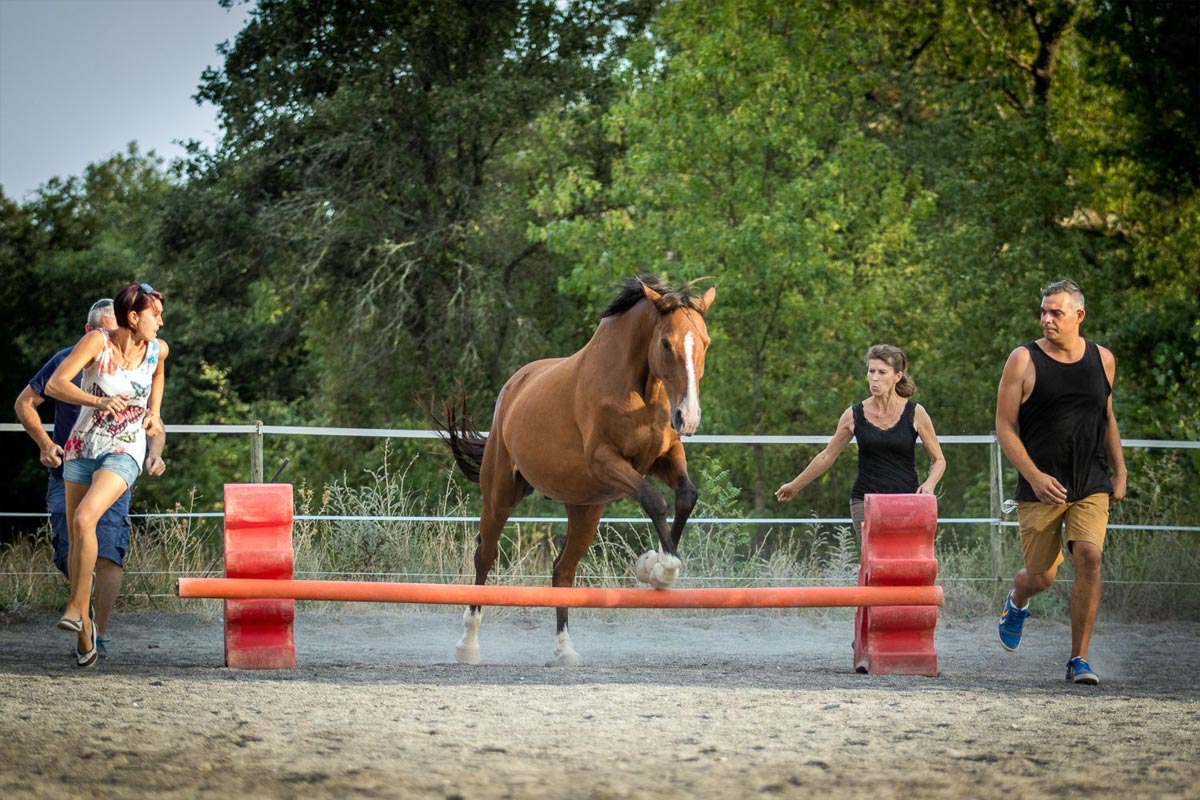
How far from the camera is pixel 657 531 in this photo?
6387 millimetres

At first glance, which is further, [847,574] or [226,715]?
[847,574]

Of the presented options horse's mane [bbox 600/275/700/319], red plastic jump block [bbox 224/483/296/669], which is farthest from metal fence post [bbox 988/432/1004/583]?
red plastic jump block [bbox 224/483/296/669]

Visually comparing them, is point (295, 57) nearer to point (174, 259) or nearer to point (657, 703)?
point (174, 259)

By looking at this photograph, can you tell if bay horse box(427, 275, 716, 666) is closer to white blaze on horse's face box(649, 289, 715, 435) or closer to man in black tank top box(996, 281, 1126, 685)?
white blaze on horse's face box(649, 289, 715, 435)

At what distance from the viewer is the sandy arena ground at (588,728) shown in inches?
165

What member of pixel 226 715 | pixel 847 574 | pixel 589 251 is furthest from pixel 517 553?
pixel 589 251

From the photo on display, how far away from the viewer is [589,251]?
2264 cm

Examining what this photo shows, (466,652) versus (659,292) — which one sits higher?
(659,292)

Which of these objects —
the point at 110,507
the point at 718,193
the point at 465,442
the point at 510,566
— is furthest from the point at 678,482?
the point at 718,193

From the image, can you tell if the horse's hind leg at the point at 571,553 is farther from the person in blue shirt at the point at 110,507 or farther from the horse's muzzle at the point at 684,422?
the person in blue shirt at the point at 110,507

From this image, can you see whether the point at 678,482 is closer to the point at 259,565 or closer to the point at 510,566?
the point at 259,565

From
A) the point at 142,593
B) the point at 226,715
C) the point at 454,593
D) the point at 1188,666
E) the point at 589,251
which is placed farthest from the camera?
the point at 589,251

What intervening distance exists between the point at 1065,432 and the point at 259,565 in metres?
4.14

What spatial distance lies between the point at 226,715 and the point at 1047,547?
4.13 m
